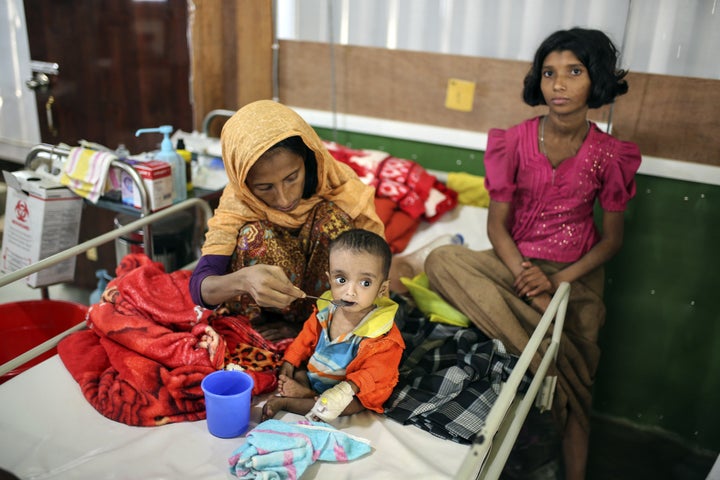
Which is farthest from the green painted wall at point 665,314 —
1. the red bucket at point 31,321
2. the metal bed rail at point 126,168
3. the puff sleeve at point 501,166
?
the red bucket at point 31,321

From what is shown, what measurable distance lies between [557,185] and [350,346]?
3.69 feet

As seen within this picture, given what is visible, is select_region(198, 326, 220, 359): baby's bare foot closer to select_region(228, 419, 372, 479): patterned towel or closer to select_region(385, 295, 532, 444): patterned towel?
select_region(228, 419, 372, 479): patterned towel

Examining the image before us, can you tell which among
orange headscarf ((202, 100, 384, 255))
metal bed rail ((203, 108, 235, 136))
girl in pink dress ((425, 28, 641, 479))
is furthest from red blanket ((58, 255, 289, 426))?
metal bed rail ((203, 108, 235, 136))

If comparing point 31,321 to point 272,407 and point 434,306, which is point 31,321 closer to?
point 272,407

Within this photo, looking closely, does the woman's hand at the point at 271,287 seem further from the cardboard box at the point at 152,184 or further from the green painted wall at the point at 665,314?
the green painted wall at the point at 665,314

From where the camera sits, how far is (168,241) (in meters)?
3.20

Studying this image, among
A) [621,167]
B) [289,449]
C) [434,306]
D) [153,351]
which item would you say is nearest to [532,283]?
[434,306]

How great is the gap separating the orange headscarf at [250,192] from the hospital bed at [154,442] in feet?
1.91

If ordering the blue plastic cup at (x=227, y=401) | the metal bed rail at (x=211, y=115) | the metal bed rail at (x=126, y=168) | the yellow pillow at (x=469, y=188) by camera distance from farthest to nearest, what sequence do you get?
the metal bed rail at (x=211, y=115)
the yellow pillow at (x=469, y=188)
the metal bed rail at (x=126, y=168)
the blue plastic cup at (x=227, y=401)

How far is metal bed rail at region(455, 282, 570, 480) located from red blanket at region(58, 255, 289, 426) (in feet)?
2.39

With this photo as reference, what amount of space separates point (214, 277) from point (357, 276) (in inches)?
20.7

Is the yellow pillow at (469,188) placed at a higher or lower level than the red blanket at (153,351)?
higher

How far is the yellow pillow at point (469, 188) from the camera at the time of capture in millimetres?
3223

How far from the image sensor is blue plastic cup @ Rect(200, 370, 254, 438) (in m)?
1.77
